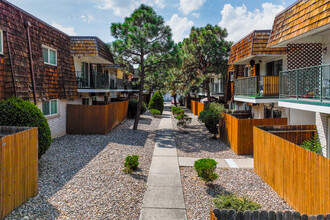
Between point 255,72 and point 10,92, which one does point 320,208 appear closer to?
point 10,92

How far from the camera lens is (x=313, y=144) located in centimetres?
845

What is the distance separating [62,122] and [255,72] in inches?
493

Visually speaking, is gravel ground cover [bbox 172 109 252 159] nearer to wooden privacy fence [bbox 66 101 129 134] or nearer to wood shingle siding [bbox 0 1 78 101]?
wooden privacy fence [bbox 66 101 129 134]

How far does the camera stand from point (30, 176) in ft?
19.6

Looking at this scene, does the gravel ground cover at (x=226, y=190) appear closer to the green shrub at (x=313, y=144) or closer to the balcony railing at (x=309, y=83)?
the green shrub at (x=313, y=144)

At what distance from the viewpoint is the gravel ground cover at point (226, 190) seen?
5.93 m

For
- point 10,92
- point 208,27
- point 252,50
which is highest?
point 208,27

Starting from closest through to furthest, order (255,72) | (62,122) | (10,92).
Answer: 1. (10,92)
2. (62,122)
3. (255,72)

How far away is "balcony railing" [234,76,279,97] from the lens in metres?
12.6

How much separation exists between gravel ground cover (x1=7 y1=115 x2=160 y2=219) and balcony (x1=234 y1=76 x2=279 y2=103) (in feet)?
20.0

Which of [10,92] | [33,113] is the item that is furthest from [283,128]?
[10,92]

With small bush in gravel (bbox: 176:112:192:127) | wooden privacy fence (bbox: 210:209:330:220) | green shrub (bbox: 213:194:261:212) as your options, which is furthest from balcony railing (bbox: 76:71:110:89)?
wooden privacy fence (bbox: 210:209:330:220)

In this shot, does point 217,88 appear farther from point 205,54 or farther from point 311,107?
point 311,107

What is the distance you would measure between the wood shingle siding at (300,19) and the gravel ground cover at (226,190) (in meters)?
5.28
